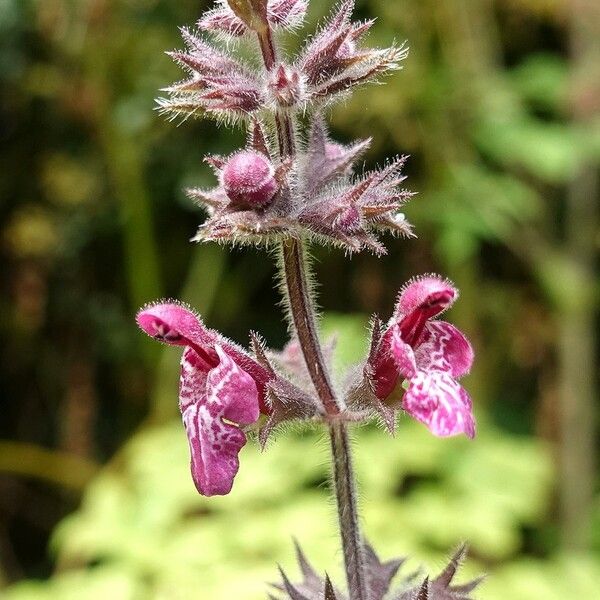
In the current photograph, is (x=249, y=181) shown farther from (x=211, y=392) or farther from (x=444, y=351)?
(x=444, y=351)

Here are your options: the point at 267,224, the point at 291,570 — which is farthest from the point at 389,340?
the point at 291,570

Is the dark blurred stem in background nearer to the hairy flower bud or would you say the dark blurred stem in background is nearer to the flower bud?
the hairy flower bud

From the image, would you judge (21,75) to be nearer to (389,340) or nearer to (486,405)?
(486,405)

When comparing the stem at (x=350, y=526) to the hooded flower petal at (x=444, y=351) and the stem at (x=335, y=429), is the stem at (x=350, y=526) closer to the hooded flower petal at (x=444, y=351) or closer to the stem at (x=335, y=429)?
the stem at (x=335, y=429)

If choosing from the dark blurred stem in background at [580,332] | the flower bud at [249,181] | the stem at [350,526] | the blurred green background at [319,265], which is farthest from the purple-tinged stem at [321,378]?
the dark blurred stem in background at [580,332]

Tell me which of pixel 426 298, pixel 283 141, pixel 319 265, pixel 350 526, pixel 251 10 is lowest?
pixel 350 526

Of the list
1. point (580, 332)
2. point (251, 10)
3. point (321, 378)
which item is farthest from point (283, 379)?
point (580, 332)

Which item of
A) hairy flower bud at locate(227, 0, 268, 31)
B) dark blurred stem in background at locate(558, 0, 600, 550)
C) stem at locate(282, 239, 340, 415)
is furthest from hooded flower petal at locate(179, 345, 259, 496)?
dark blurred stem in background at locate(558, 0, 600, 550)
